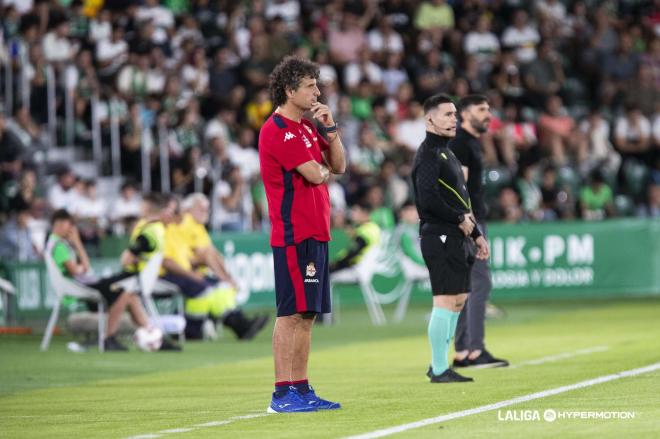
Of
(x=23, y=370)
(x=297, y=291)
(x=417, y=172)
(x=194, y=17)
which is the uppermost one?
(x=194, y=17)

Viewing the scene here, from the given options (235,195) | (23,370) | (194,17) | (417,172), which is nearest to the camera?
(417,172)

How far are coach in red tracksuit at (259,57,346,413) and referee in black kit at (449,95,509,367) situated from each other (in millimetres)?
3363

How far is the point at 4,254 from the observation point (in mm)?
20500

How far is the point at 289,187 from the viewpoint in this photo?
31.0ft

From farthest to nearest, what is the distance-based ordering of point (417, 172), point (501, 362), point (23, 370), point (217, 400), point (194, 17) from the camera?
1. point (194, 17)
2. point (23, 370)
3. point (501, 362)
4. point (417, 172)
5. point (217, 400)

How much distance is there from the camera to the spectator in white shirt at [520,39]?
1219 inches

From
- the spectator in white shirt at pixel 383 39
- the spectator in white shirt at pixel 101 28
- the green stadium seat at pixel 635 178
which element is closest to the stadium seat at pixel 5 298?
the spectator in white shirt at pixel 101 28

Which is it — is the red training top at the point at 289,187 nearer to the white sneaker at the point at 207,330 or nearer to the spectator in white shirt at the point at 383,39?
the white sneaker at the point at 207,330

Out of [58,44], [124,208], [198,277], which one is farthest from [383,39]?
[198,277]

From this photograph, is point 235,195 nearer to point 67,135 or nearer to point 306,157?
point 67,135

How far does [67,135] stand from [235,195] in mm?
3313

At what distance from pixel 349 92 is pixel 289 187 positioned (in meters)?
18.4

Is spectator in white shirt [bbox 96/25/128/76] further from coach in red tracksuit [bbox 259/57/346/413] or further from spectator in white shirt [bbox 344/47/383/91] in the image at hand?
coach in red tracksuit [bbox 259/57/346/413]

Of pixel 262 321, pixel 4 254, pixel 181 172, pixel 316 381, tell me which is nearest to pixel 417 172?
pixel 316 381
